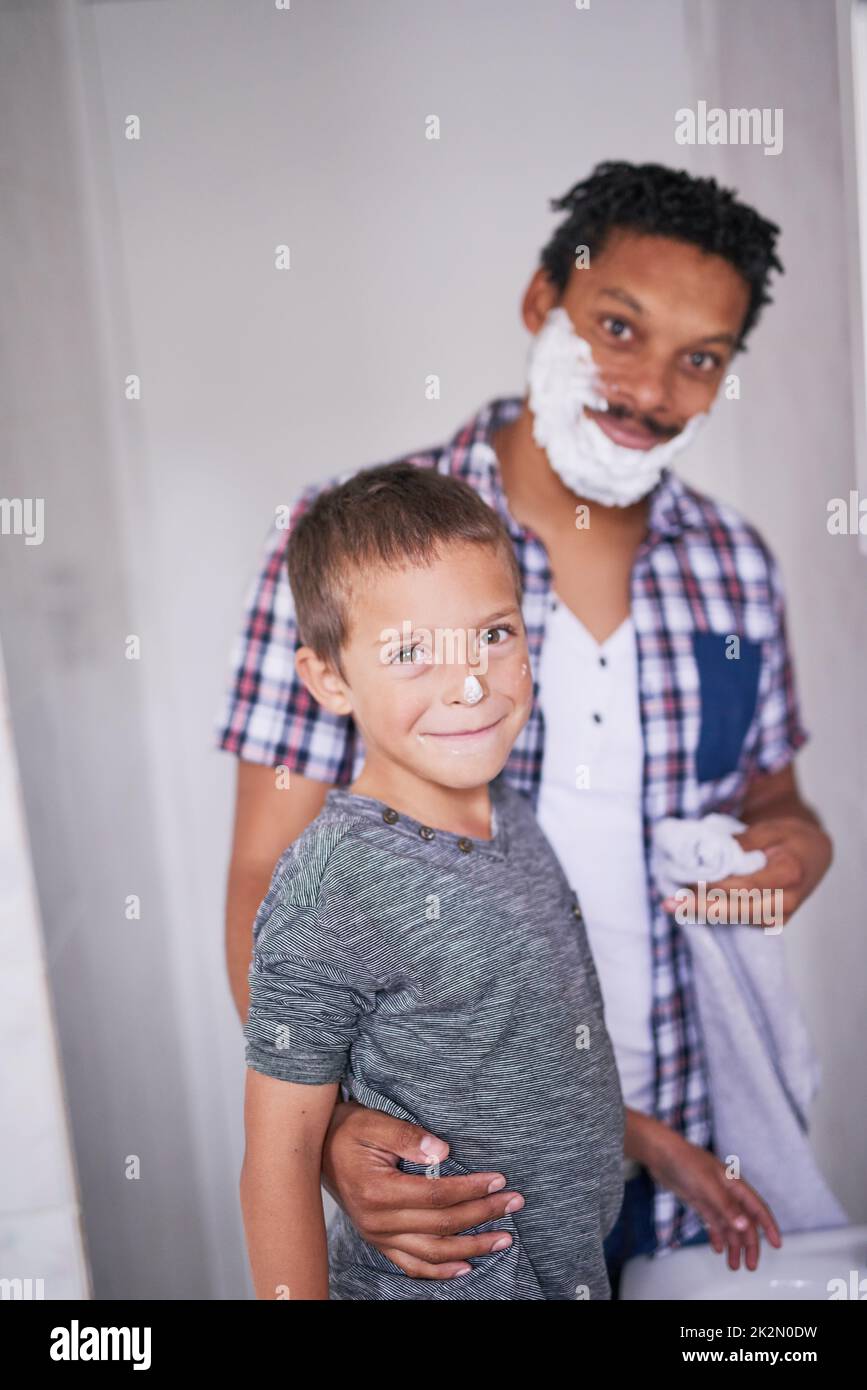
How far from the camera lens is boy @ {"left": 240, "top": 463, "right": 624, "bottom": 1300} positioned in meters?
0.84

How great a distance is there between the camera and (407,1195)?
884mm

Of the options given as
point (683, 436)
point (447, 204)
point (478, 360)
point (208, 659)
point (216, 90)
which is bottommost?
point (208, 659)

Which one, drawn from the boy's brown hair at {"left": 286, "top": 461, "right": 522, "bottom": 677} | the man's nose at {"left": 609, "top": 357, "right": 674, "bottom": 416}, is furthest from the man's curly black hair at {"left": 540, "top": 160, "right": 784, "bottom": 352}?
the boy's brown hair at {"left": 286, "top": 461, "right": 522, "bottom": 677}

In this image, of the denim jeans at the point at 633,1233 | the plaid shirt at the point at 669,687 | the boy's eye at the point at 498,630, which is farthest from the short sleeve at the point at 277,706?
the denim jeans at the point at 633,1233

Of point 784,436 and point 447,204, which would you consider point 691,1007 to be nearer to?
point 784,436

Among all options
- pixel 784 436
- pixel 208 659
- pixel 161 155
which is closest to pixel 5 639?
pixel 208 659

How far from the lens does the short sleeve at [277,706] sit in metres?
1.13

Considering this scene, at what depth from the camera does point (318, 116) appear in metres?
1.23

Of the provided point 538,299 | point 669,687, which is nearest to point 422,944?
point 669,687

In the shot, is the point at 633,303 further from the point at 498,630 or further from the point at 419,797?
the point at 419,797

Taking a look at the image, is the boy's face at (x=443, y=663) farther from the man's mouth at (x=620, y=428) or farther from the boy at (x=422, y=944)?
the man's mouth at (x=620, y=428)

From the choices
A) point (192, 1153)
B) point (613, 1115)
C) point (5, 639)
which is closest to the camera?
point (613, 1115)

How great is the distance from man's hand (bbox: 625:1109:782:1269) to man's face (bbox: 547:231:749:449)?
680 mm

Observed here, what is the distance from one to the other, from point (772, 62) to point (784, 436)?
0.40m
